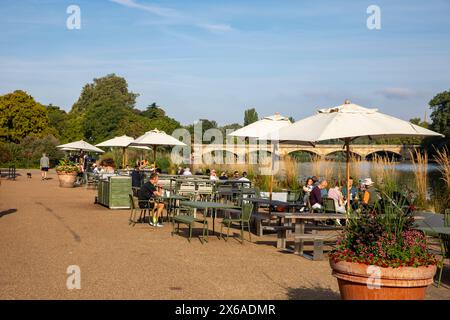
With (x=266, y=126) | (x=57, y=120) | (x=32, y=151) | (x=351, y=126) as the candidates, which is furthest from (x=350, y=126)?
(x=57, y=120)

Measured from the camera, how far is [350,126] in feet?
37.5

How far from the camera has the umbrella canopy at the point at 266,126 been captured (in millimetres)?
16031

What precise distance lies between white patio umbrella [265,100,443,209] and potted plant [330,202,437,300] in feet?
16.4

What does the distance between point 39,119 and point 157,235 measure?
63226mm

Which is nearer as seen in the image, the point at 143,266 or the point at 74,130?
the point at 143,266

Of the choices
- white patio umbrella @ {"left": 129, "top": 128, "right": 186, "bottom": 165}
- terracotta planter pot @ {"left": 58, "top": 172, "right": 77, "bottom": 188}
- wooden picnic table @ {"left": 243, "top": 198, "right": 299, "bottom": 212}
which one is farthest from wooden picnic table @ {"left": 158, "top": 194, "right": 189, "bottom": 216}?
terracotta planter pot @ {"left": 58, "top": 172, "right": 77, "bottom": 188}

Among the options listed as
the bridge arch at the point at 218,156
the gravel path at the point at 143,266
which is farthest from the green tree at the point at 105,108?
the gravel path at the point at 143,266

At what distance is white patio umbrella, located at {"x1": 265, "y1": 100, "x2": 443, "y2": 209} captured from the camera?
36.9 feet

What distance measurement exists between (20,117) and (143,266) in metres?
65.9

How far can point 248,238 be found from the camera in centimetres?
1310

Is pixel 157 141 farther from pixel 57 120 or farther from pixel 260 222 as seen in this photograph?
pixel 57 120

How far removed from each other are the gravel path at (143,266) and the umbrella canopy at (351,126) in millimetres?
2141
